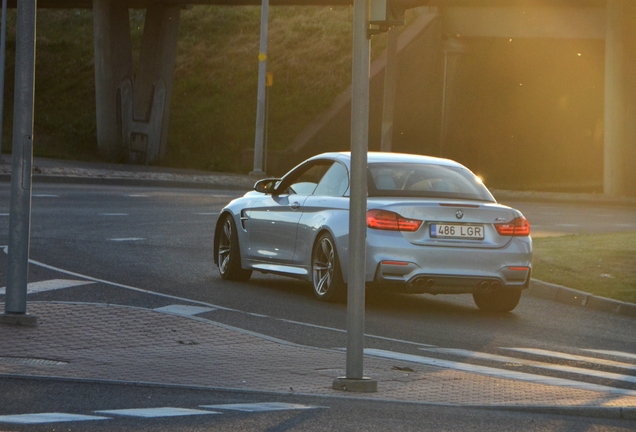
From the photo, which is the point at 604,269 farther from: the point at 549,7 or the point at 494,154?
the point at 494,154

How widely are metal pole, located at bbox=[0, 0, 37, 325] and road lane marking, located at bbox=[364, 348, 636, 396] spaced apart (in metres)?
2.65

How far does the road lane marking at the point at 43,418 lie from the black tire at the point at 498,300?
6445 millimetres

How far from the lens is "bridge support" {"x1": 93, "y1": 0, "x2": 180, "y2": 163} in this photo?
3950 centimetres

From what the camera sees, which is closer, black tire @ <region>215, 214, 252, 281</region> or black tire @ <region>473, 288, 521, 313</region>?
black tire @ <region>473, 288, 521, 313</region>

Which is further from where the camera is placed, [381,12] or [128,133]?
[128,133]

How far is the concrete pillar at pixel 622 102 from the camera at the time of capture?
122 ft

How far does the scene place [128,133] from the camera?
40281 mm

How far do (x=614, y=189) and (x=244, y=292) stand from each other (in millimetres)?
26411

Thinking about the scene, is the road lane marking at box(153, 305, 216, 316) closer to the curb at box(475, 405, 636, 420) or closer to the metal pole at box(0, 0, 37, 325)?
the metal pole at box(0, 0, 37, 325)

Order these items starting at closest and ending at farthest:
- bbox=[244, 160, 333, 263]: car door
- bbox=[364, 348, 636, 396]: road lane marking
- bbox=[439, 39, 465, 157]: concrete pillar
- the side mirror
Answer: bbox=[364, 348, 636, 396]: road lane marking, bbox=[244, 160, 333, 263]: car door, the side mirror, bbox=[439, 39, 465, 157]: concrete pillar

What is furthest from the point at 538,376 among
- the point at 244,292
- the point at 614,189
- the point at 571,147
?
the point at 571,147

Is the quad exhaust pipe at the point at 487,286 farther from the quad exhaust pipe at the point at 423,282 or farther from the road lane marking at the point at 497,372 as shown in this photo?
the road lane marking at the point at 497,372

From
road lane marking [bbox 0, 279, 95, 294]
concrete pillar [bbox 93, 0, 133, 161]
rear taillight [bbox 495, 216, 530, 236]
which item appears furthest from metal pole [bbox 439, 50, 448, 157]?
rear taillight [bbox 495, 216, 530, 236]

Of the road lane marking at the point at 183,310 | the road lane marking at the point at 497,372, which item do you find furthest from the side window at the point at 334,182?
the road lane marking at the point at 497,372
